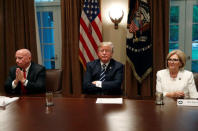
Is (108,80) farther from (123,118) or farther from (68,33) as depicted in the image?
(68,33)

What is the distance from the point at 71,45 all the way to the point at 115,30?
0.90 meters

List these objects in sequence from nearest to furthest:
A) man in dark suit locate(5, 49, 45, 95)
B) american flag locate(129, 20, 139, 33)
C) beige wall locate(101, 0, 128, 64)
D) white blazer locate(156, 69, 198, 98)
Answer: white blazer locate(156, 69, 198, 98) < man in dark suit locate(5, 49, 45, 95) < american flag locate(129, 20, 139, 33) < beige wall locate(101, 0, 128, 64)

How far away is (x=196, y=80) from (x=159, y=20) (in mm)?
1438

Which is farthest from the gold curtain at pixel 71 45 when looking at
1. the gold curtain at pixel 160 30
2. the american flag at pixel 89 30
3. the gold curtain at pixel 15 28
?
A: the gold curtain at pixel 160 30

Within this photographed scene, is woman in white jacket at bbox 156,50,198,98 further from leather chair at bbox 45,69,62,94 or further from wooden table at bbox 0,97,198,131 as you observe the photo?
leather chair at bbox 45,69,62,94

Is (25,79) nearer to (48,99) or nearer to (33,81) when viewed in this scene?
(33,81)

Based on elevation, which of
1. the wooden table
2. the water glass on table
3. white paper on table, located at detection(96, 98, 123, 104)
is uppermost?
the water glass on table

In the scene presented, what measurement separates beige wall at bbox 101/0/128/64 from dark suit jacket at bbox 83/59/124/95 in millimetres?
1206

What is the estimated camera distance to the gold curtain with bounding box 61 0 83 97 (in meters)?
3.70

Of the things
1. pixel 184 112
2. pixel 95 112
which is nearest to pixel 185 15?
pixel 184 112

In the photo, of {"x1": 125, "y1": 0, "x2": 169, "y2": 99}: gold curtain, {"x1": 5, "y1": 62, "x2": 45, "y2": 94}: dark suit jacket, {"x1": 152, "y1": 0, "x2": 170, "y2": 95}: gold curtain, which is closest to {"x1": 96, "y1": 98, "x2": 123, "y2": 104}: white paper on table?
{"x1": 5, "y1": 62, "x2": 45, "y2": 94}: dark suit jacket

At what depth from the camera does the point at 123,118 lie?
4.70ft

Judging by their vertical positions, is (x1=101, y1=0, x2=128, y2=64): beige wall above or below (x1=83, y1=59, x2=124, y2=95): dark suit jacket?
above

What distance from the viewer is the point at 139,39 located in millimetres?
3598
